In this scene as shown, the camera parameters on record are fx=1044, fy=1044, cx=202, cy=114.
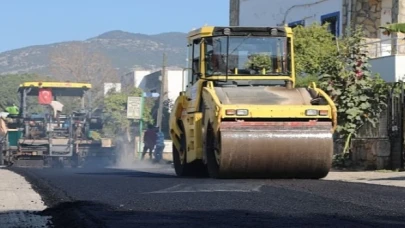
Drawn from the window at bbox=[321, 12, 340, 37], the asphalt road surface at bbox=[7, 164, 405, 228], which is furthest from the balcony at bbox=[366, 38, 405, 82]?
the asphalt road surface at bbox=[7, 164, 405, 228]

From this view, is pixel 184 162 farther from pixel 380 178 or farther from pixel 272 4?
pixel 272 4

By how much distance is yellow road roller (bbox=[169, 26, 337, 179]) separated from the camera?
647 inches

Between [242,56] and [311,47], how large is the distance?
11.4 m

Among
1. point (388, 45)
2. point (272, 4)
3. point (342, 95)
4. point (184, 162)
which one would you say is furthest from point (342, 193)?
point (272, 4)

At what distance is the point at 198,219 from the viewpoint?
931 cm

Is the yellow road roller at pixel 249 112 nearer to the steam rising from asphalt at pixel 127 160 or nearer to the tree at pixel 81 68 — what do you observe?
the steam rising from asphalt at pixel 127 160

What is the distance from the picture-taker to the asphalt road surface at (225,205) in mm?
9133

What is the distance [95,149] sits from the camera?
3300 cm

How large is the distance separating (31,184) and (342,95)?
891cm

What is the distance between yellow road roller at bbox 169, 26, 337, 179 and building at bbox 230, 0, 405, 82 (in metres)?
8.49

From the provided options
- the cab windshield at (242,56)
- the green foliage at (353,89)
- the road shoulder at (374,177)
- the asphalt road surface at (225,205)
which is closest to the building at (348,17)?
the green foliage at (353,89)

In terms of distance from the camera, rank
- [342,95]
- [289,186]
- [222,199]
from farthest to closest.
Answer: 1. [342,95]
2. [289,186]
3. [222,199]

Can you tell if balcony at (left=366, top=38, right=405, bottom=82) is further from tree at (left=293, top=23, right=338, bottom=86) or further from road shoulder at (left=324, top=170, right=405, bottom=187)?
road shoulder at (left=324, top=170, right=405, bottom=187)

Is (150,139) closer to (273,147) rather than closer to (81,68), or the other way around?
(273,147)
